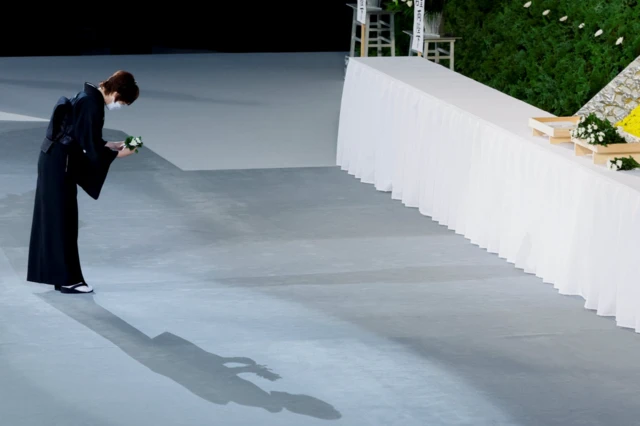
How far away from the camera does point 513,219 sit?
5.77 metres

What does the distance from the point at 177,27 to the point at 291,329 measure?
8.08 metres

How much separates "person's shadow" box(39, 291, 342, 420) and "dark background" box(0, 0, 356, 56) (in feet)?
24.4

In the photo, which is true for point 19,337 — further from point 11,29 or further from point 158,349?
point 11,29

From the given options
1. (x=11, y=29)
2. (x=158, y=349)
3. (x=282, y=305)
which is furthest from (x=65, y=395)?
(x=11, y=29)

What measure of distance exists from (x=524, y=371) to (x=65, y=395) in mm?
1680

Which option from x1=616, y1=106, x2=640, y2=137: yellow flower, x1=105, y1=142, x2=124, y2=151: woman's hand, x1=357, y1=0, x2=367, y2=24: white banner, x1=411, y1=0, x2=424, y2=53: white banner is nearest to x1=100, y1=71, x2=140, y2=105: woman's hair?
x1=105, y1=142, x2=124, y2=151: woman's hand

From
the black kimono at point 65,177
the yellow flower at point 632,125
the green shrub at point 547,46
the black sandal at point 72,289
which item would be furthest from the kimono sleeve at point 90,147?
the green shrub at point 547,46

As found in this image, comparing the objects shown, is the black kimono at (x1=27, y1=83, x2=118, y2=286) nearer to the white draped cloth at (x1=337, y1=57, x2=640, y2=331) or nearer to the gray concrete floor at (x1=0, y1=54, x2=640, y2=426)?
the gray concrete floor at (x1=0, y1=54, x2=640, y2=426)

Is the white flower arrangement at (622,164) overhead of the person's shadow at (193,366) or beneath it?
overhead

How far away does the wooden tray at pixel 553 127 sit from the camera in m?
5.57

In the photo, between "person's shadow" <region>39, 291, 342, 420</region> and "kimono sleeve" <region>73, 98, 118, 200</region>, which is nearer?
"person's shadow" <region>39, 291, 342, 420</region>

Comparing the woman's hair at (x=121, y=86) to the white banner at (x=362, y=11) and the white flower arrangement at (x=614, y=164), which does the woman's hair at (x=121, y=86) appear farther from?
the white banner at (x=362, y=11)

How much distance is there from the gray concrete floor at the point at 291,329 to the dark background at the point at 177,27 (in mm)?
5493

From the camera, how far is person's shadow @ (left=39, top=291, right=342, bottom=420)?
4090mm
